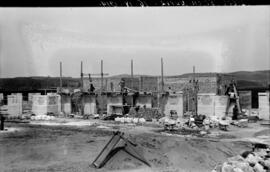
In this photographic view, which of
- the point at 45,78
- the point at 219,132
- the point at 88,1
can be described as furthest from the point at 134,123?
the point at 45,78

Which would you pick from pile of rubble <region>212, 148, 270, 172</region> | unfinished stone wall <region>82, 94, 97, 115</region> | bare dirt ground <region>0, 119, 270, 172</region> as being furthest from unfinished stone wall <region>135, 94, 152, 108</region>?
pile of rubble <region>212, 148, 270, 172</region>

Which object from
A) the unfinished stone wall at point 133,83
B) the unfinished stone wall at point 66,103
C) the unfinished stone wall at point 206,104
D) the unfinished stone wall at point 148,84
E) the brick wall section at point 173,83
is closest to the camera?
the unfinished stone wall at point 206,104

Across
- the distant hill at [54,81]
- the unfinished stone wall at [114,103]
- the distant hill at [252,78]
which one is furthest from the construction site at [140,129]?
the distant hill at [54,81]

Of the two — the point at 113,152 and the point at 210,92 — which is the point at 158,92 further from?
the point at 113,152

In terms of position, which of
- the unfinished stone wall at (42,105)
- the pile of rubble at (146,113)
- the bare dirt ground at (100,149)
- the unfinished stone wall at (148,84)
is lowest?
the bare dirt ground at (100,149)

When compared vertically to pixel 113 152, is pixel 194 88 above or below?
above

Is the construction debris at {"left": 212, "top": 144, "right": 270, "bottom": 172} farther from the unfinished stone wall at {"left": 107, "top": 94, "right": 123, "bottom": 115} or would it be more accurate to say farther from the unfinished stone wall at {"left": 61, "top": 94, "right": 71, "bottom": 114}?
the unfinished stone wall at {"left": 61, "top": 94, "right": 71, "bottom": 114}

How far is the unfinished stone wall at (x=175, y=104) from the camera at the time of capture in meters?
28.1

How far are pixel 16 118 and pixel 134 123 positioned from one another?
1193 cm

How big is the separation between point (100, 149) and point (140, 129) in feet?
23.5

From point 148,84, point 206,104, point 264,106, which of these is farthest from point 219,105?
point 148,84

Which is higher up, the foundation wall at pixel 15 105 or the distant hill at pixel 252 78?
the distant hill at pixel 252 78

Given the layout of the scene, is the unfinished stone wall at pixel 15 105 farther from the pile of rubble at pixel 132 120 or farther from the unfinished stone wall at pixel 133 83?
the unfinished stone wall at pixel 133 83

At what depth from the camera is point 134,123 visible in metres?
25.2
